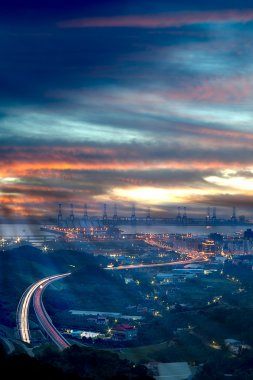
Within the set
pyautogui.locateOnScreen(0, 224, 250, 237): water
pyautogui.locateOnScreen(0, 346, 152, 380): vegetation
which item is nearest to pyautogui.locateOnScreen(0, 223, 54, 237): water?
pyautogui.locateOnScreen(0, 224, 250, 237): water

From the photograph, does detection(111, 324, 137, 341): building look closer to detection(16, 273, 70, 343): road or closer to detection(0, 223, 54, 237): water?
detection(16, 273, 70, 343): road

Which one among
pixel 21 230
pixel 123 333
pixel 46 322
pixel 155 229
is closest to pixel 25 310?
pixel 46 322

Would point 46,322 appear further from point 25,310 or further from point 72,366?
point 72,366

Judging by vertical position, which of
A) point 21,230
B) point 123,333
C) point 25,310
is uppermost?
point 21,230

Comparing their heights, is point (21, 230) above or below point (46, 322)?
above

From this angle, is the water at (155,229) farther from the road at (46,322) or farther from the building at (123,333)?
the building at (123,333)

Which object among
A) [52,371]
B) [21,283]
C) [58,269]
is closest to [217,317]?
[52,371]

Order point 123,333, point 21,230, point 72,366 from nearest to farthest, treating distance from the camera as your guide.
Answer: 1. point 72,366
2. point 123,333
3. point 21,230
